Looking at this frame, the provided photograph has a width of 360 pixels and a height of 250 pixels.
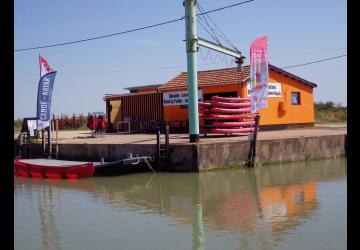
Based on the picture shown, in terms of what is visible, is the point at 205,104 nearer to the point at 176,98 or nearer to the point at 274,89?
the point at 176,98

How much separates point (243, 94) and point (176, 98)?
3.89m

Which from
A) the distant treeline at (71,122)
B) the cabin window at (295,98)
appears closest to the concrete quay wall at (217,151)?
the cabin window at (295,98)

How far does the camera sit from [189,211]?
10906 mm

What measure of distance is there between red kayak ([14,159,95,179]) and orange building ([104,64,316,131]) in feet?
30.4

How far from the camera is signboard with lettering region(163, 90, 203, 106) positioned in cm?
2625

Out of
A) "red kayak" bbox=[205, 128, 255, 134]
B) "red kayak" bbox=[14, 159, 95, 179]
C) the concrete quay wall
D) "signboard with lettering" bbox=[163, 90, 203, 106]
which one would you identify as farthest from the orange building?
"red kayak" bbox=[14, 159, 95, 179]

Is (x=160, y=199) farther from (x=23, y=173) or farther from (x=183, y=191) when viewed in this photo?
(x=23, y=173)

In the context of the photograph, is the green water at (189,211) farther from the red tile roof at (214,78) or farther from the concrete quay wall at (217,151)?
the red tile roof at (214,78)

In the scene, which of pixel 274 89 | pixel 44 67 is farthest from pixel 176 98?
pixel 44 67

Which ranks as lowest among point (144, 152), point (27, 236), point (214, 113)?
point (27, 236)

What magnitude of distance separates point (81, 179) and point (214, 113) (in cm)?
638
